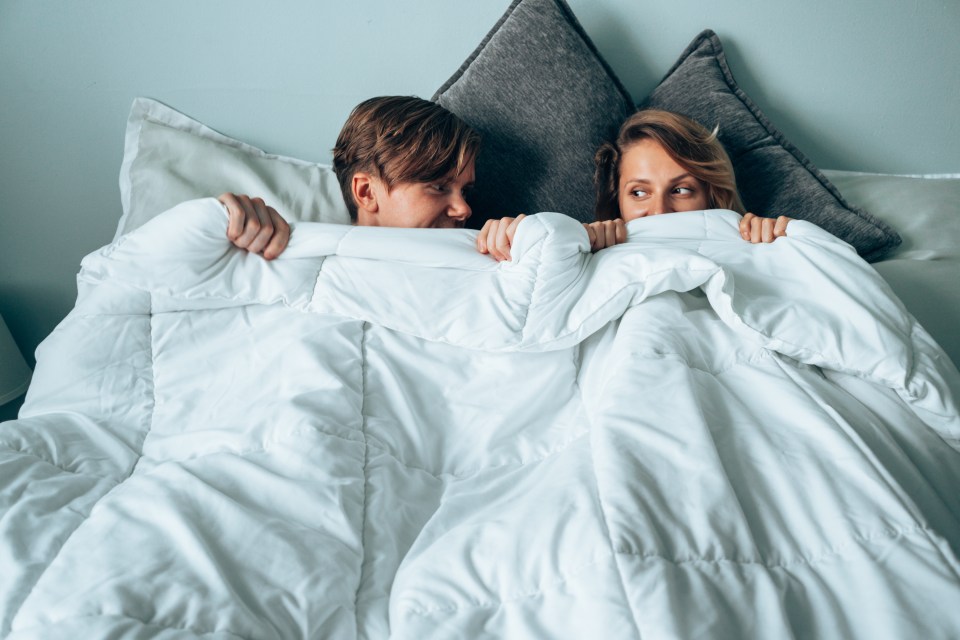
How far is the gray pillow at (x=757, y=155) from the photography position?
4.30 ft

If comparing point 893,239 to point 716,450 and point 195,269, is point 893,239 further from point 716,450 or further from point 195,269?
point 195,269

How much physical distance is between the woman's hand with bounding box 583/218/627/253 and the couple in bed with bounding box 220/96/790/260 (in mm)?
129

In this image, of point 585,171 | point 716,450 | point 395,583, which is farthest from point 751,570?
point 585,171

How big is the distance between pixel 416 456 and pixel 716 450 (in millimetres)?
362

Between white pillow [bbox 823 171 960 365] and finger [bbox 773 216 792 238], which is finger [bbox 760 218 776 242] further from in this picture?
white pillow [bbox 823 171 960 365]

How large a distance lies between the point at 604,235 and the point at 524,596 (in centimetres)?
66

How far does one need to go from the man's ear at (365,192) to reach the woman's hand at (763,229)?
0.68m

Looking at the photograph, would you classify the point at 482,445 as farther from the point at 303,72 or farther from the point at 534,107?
the point at 303,72

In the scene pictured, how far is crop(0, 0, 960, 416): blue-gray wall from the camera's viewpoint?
138 cm

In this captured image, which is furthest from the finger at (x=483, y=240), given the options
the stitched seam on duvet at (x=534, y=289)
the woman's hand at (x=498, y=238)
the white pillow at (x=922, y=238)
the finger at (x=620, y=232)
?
the white pillow at (x=922, y=238)

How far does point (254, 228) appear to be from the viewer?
1008 mm

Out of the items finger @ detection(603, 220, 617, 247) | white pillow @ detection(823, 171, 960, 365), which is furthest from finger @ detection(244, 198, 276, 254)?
white pillow @ detection(823, 171, 960, 365)

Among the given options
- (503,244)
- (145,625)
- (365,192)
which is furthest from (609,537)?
(365,192)

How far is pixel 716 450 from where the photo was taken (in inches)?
28.1
